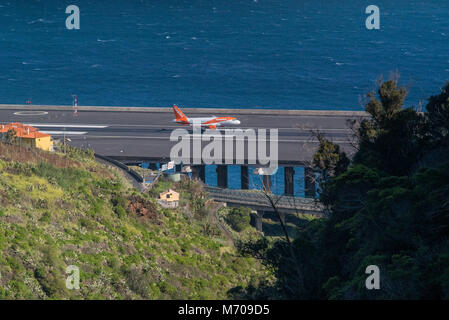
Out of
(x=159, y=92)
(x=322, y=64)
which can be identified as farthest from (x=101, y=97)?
(x=322, y=64)

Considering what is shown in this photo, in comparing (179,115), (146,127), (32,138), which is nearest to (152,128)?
(146,127)

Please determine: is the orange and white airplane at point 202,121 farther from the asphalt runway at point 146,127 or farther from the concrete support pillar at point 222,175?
the concrete support pillar at point 222,175

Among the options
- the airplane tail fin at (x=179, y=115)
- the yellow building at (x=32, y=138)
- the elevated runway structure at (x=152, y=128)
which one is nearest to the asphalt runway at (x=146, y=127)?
the elevated runway structure at (x=152, y=128)

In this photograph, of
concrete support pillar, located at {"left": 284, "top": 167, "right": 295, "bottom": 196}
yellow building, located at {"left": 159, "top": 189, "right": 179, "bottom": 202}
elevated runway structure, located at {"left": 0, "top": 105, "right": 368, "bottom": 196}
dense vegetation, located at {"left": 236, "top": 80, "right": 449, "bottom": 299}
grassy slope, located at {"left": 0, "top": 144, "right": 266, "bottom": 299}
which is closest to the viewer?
dense vegetation, located at {"left": 236, "top": 80, "right": 449, "bottom": 299}

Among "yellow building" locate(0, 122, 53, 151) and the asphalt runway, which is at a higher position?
the asphalt runway

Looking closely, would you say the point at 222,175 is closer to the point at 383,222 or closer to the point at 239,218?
the point at 239,218

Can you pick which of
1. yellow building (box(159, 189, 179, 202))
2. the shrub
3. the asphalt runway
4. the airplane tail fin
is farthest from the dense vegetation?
the airplane tail fin

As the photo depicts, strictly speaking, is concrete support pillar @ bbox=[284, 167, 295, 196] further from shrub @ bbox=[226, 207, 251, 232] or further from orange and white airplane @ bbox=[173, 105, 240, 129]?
orange and white airplane @ bbox=[173, 105, 240, 129]
